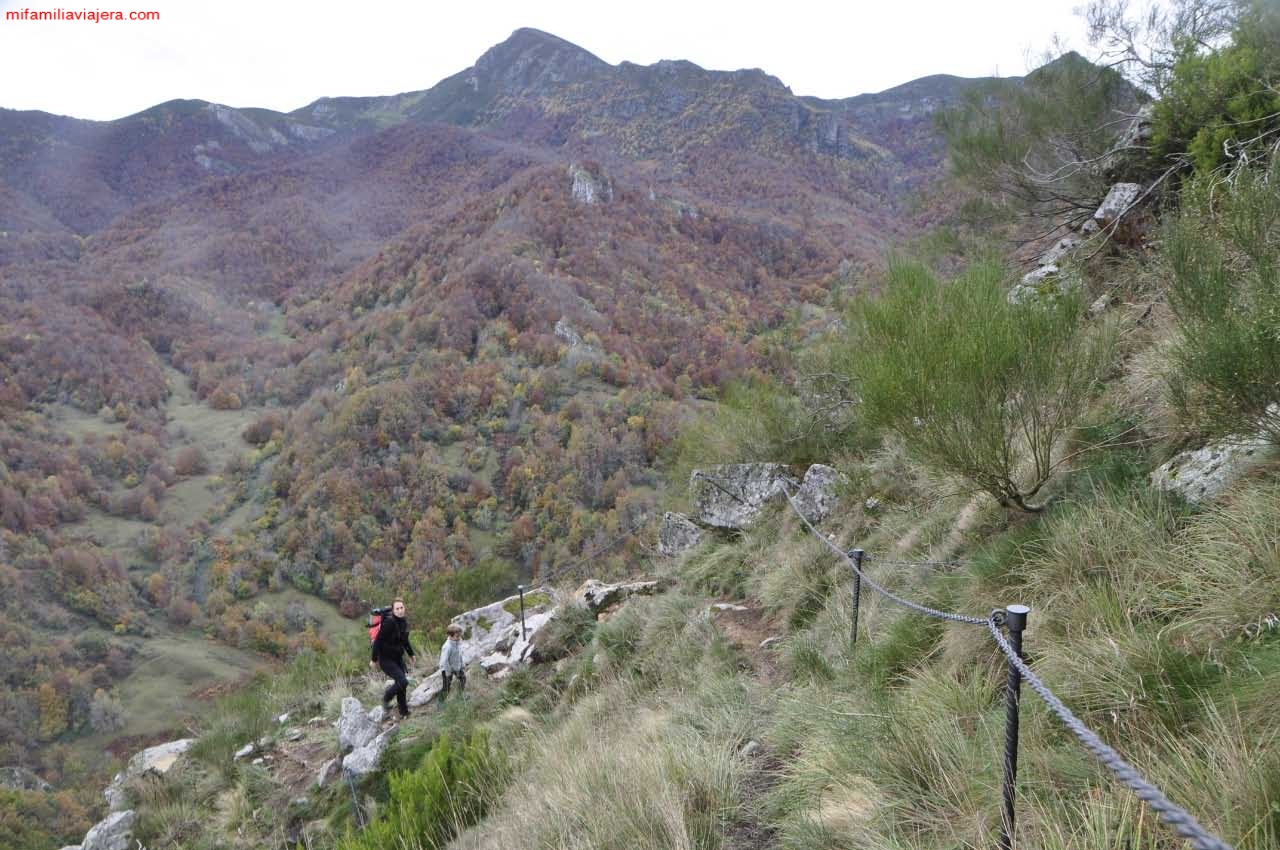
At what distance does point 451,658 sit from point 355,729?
1.29 meters

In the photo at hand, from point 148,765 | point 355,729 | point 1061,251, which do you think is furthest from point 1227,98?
point 148,765

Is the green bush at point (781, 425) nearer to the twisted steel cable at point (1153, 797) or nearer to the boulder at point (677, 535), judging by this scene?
the boulder at point (677, 535)

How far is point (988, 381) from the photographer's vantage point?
363 cm

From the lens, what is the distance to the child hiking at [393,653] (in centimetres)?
760

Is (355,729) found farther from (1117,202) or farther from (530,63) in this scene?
(530,63)

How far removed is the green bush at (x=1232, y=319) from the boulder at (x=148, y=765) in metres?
11.9

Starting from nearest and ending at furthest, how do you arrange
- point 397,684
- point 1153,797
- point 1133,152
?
point 1153,797
point 1133,152
point 397,684

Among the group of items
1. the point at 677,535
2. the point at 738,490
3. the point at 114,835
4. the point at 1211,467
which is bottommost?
the point at 114,835

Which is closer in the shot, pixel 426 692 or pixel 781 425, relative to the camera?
pixel 426 692

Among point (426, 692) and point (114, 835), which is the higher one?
point (426, 692)

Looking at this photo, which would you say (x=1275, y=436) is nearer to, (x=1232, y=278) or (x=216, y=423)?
(x=1232, y=278)

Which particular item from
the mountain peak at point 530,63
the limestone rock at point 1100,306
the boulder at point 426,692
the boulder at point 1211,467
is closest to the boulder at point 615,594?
the boulder at point 426,692

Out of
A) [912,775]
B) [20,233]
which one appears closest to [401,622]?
[912,775]

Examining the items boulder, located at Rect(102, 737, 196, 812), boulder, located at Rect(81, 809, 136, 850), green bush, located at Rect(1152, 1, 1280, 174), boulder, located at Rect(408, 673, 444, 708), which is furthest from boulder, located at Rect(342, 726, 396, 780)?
green bush, located at Rect(1152, 1, 1280, 174)
